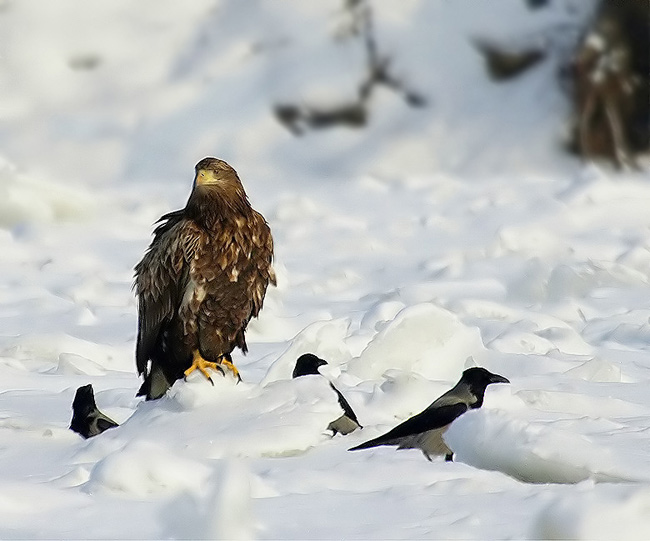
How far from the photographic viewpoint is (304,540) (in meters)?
2.82

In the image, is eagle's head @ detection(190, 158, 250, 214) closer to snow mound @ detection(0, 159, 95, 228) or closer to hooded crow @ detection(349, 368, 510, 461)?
hooded crow @ detection(349, 368, 510, 461)

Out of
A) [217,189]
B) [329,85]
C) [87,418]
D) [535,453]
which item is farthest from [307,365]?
[329,85]

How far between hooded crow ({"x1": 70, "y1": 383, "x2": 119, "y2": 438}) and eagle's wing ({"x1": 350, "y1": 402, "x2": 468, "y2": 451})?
125 cm

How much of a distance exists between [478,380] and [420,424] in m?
1.00

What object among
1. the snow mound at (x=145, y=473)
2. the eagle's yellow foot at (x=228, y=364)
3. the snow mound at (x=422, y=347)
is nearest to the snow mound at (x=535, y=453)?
the snow mound at (x=145, y=473)

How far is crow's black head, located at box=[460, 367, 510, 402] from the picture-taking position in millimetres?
5273

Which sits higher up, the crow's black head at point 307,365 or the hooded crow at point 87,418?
the hooded crow at point 87,418

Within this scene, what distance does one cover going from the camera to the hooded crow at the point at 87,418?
498 centimetres

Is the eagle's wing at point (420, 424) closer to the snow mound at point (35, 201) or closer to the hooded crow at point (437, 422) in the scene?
the hooded crow at point (437, 422)

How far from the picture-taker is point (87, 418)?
509 cm

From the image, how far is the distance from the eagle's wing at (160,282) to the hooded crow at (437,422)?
1262 millimetres

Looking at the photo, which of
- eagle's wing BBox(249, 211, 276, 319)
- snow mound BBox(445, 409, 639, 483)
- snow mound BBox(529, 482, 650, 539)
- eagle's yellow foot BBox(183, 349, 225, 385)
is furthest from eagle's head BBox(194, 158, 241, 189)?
snow mound BBox(529, 482, 650, 539)

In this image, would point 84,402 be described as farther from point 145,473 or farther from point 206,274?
point 145,473

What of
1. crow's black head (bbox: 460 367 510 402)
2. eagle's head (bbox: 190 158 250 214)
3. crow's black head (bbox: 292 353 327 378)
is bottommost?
crow's black head (bbox: 460 367 510 402)
